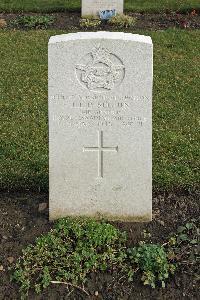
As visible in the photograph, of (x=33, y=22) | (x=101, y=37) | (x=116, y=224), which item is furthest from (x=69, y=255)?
(x=33, y=22)

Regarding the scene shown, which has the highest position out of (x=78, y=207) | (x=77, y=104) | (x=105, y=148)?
(x=77, y=104)

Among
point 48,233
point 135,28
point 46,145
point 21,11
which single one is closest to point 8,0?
point 21,11

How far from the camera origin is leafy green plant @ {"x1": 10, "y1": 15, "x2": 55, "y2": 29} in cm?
A: 1177

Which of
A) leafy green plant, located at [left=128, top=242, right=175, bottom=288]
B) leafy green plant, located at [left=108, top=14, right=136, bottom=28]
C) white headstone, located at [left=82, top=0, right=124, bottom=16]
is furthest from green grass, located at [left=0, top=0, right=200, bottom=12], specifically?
leafy green plant, located at [left=128, top=242, right=175, bottom=288]

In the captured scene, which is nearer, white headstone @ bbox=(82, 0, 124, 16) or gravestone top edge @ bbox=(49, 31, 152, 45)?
gravestone top edge @ bbox=(49, 31, 152, 45)

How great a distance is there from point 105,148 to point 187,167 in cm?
146

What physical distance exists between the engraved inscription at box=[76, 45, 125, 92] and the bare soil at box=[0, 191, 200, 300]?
130cm

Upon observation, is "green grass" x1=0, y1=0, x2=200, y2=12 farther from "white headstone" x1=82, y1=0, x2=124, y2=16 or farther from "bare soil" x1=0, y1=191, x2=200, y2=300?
"bare soil" x1=0, y1=191, x2=200, y2=300

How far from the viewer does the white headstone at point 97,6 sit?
1228 cm

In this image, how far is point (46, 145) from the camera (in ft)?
22.5

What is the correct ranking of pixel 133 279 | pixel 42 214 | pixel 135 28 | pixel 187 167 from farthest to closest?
1. pixel 135 28
2. pixel 187 167
3. pixel 42 214
4. pixel 133 279

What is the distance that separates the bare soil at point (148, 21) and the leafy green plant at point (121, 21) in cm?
9

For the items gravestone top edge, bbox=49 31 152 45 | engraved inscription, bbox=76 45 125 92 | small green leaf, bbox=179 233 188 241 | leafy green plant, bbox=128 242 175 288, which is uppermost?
gravestone top edge, bbox=49 31 152 45

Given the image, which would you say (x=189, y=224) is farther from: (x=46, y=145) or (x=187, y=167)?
(x=46, y=145)
